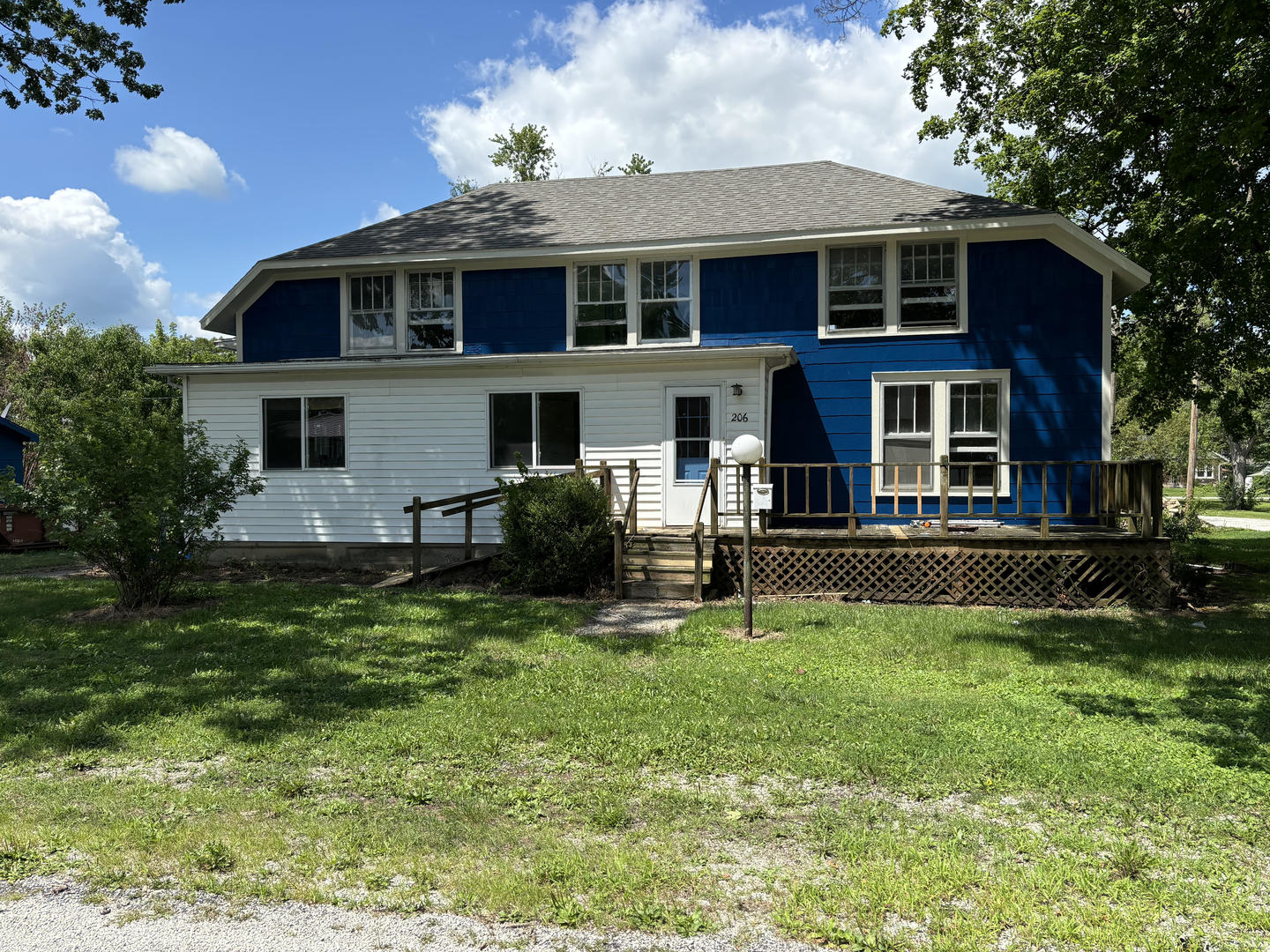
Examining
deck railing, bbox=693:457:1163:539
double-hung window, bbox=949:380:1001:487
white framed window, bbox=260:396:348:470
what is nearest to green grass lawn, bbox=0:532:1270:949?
deck railing, bbox=693:457:1163:539

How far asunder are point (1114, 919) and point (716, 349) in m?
9.80

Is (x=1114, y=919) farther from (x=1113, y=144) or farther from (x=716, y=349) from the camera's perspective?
(x=1113, y=144)

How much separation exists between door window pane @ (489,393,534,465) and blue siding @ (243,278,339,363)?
3713 mm

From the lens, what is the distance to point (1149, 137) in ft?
46.7

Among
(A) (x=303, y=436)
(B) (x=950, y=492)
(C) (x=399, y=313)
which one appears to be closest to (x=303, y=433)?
(A) (x=303, y=436)

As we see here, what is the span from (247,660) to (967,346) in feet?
36.5

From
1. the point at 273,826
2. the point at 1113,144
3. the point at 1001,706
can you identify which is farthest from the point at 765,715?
the point at 1113,144

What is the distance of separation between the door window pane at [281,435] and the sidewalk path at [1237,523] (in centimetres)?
2524

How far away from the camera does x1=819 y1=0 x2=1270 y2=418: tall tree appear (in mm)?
10750

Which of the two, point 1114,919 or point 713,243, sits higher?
point 713,243

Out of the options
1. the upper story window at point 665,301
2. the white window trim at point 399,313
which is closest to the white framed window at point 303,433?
the white window trim at point 399,313

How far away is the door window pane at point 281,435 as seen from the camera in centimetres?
1426

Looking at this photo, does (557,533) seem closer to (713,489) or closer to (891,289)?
(713,489)

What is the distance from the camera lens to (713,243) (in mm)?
13508
